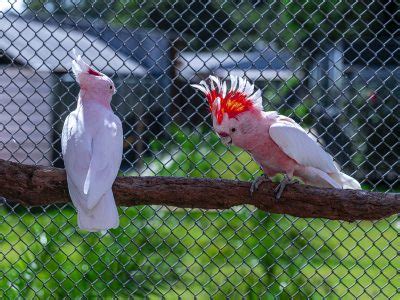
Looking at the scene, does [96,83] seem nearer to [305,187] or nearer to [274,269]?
[305,187]

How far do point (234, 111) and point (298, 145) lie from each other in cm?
26

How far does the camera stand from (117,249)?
3139 mm

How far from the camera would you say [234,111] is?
2520mm

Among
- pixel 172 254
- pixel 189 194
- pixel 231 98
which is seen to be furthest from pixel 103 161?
pixel 172 254

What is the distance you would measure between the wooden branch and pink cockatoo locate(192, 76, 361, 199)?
16 cm

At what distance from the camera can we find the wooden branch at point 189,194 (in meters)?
2.32

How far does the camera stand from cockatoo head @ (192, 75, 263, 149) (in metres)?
2.49

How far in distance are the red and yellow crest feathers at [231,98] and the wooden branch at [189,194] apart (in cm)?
28

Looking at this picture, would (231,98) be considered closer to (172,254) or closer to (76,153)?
(76,153)

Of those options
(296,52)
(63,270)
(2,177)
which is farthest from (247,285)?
(2,177)

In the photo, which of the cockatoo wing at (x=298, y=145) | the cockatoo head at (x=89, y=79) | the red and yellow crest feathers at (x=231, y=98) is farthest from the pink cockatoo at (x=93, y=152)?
the cockatoo wing at (x=298, y=145)

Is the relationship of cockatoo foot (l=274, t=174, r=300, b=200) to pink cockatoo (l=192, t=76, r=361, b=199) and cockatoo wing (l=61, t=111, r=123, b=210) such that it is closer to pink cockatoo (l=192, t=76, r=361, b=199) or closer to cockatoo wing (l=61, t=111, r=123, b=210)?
pink cockatoo (l=192, t=76, r=361, b=199)

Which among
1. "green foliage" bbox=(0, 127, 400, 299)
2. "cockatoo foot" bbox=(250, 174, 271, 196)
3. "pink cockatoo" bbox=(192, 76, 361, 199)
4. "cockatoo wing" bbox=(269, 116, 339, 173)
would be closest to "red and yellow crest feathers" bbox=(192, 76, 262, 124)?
"pink cockatoo" bbox=(192, 76, 361, 199)

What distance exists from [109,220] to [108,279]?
38.5 inches
